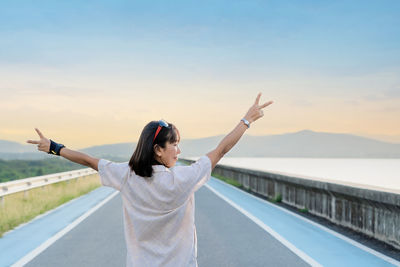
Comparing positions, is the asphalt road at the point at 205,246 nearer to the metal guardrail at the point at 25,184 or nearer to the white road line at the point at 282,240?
the white road line at the point at 282,240

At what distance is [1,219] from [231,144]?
1006 centimetres

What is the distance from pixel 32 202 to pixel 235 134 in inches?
542

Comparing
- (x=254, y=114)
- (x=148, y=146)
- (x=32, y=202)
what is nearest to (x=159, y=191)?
(x=148, y=146)

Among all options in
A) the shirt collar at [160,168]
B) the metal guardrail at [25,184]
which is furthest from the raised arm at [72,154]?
the metal guardrail at [25,184]

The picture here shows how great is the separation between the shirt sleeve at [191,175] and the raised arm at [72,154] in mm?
491

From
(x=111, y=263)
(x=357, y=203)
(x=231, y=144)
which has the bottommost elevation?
(x=111, y=263)

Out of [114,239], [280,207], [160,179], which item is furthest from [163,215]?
[280,207]

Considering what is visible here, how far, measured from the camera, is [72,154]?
121 inches

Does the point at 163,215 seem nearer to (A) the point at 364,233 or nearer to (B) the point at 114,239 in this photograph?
(B) the point at 114,239

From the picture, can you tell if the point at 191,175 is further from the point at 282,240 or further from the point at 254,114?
the point at 282,240

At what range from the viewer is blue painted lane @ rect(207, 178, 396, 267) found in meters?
7.36

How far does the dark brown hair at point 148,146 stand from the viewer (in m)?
2.88

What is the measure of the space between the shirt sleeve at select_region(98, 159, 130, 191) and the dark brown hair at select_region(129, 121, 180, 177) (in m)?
0.05

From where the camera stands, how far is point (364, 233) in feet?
30.6
